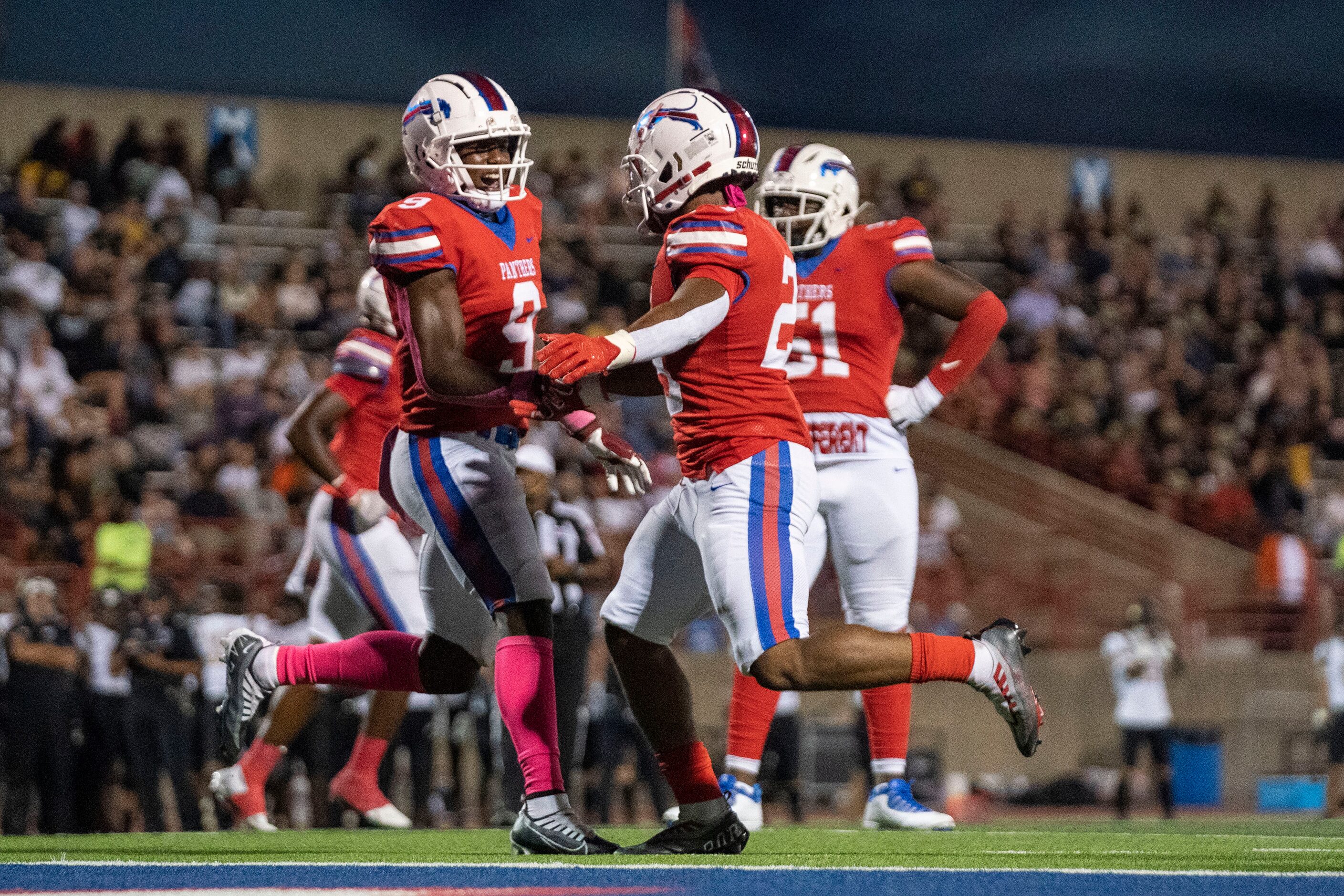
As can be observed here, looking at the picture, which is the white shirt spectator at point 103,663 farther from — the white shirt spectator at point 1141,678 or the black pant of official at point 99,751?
the white shirt spectator at point 1141,678

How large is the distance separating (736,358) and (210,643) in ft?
23.7

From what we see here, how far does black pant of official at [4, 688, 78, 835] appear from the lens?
10.1 meters

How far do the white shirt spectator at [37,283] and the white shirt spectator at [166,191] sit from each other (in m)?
1.84

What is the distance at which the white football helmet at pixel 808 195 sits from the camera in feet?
22.7

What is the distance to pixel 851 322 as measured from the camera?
22.3ft

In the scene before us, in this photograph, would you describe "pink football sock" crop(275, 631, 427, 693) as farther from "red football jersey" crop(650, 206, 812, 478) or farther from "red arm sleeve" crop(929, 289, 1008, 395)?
"red arm sleeve" crop(929, 289, 1008, 395)

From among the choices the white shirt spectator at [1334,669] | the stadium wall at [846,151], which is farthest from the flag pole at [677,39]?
the white shirt spectator at [1334,669]

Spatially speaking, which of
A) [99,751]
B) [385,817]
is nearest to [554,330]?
[99,751]

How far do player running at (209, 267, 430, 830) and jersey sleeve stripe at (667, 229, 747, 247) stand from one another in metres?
2.65

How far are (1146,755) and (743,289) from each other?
39.1 ft

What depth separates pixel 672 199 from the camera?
516 cm

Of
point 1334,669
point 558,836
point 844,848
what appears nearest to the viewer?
point 558,836

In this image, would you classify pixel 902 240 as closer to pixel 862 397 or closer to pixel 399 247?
pixel 862 397

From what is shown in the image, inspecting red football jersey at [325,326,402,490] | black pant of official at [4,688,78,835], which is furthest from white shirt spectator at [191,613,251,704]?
red football jersey at [325,326,402,490]
